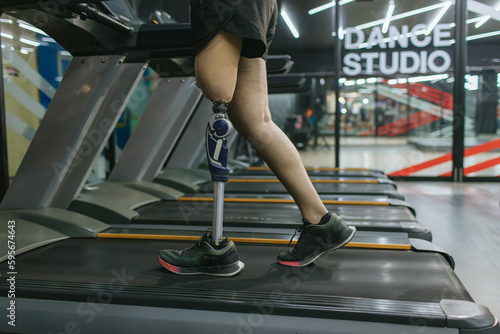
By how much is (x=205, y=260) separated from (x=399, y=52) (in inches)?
203

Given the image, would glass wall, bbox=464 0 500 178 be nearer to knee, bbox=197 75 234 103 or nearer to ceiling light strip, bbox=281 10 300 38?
ceiling light strip, bbox=281 10 300 38

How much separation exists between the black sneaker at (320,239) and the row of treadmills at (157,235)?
7 cm

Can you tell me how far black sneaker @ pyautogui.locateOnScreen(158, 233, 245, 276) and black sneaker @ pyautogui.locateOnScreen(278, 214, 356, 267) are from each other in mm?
257

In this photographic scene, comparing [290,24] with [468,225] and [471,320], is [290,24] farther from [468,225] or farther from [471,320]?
[471,320]

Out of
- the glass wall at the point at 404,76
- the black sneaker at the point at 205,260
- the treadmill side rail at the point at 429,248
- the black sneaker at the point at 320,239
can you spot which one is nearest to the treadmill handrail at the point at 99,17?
the black sneaker at the point at 205,260

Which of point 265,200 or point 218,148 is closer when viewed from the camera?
point 218,148

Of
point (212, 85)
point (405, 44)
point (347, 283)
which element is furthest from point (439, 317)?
point (405, 44)

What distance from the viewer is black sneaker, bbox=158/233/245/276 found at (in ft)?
4.81

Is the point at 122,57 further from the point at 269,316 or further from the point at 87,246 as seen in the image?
the point at 269,316

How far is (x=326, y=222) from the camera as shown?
1.52 m

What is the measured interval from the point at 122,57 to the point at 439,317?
210cm

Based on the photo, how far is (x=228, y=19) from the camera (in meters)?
1.28

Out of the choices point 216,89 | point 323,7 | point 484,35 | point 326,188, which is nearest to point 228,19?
point 216,89

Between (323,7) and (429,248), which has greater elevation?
(323,7)
